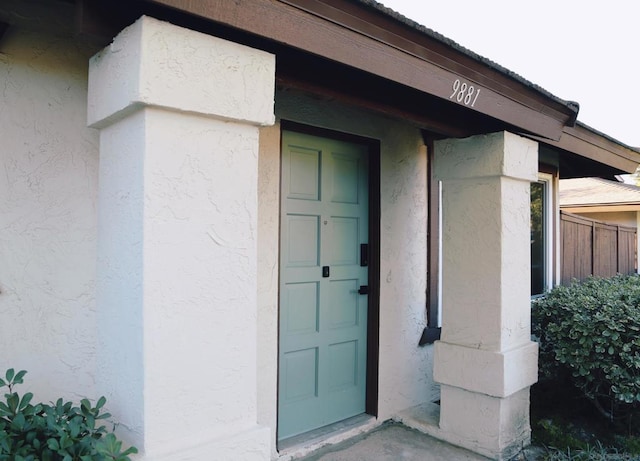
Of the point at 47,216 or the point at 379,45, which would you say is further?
the point at 379,45

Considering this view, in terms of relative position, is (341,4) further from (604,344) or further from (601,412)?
(601,412)

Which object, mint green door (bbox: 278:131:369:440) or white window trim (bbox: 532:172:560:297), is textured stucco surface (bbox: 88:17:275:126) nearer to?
mint green door (bbox: 278:131:369:440)

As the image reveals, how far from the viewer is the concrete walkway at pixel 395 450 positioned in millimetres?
3531

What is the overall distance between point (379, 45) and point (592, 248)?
6.28 metres

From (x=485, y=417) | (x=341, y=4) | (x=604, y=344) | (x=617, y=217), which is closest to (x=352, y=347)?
(x=485, y=417)

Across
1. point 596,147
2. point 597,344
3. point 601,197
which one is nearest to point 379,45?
point 597,344

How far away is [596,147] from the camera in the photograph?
5.02 m

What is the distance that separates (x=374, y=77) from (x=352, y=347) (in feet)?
7.36

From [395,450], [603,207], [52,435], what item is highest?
[603,207]

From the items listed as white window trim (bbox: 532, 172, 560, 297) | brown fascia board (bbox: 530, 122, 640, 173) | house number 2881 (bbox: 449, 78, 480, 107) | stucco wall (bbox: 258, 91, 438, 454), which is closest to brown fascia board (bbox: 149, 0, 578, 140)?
house number 2881 (bbox: 449, 78, 480, 107)

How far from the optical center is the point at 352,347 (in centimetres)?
400

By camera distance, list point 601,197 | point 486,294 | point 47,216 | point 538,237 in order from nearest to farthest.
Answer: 1. point 47,216
2. point 486,294
3. point 538,237
4. point 601,197

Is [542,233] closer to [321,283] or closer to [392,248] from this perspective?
[392,248]

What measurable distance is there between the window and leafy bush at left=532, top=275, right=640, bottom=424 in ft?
4.61
